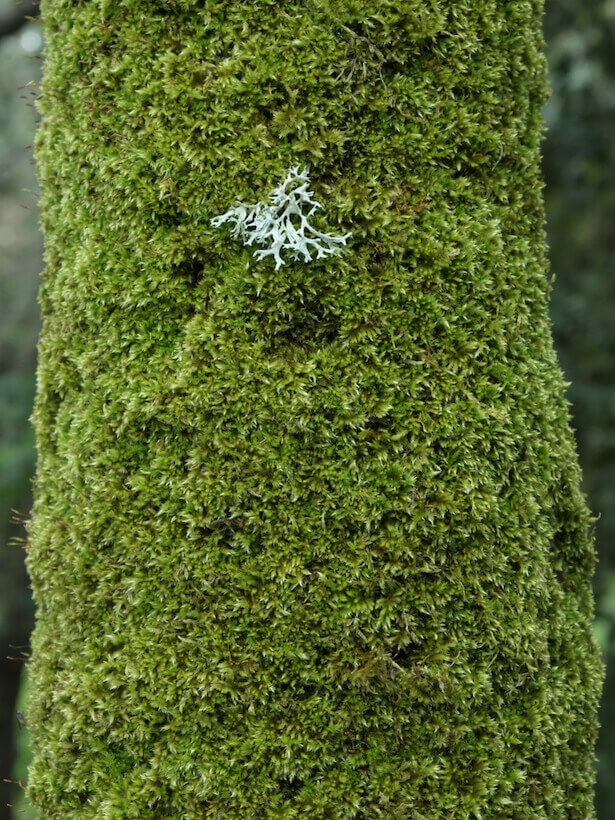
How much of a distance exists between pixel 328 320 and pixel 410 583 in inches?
25.8

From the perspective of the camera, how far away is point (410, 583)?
1.46m

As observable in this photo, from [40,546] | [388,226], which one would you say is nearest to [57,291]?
[40,546]

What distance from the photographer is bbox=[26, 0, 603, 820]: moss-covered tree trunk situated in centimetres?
144

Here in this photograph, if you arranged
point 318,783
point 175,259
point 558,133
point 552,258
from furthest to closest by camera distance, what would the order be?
point 552,258 < point 558,133 < point 175,259 < point 318,783

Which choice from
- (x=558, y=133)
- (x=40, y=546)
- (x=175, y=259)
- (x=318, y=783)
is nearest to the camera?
(x=318, y=783)

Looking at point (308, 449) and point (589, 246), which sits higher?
point (308, 449)

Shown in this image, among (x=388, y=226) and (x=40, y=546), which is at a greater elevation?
(x=388, y=226)

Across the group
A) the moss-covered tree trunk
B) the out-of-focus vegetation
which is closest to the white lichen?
the moss-covered tree trunk

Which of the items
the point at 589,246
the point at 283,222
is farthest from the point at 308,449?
the point at 589,246

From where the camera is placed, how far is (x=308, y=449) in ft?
4.86

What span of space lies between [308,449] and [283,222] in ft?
1.75

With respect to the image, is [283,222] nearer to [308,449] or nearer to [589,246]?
[308,449]

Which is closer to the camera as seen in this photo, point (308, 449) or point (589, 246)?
point (308, 449)

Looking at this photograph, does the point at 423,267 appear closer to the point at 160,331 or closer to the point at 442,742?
the point at 160,331
